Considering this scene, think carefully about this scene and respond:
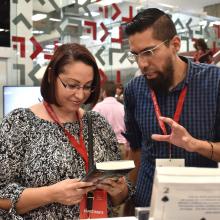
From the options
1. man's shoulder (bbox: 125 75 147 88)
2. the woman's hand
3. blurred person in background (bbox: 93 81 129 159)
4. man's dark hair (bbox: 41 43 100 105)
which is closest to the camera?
the woman's hand

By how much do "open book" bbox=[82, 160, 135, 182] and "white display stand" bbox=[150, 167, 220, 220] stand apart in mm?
383

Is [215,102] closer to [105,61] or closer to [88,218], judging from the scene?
[88,218]

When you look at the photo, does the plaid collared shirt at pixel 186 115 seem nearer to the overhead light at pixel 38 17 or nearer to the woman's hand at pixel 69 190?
the woman's hand at pixel 69 190

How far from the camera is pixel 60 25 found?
624cm

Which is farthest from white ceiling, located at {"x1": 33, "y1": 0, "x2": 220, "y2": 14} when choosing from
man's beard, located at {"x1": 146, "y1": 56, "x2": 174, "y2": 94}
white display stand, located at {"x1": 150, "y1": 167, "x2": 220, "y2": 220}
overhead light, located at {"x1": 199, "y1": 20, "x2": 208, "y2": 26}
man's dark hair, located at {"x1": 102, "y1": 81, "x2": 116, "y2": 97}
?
white display stand, located at {"x1": 150, "y1": 167, "x2": 220, "y2": 220}

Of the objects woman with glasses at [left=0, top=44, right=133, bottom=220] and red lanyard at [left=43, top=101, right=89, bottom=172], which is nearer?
woman with glasses at [left=0, top=44, right=133, bottom=220]

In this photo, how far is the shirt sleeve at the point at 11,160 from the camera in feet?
5.71

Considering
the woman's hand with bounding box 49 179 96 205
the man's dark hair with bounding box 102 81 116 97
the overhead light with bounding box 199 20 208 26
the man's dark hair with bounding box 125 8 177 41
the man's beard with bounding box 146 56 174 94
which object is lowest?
the woman's hand with bounding box 49 179 96 205

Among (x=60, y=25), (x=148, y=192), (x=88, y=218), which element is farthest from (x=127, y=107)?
(x=60, y=25)

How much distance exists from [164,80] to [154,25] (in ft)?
0.94

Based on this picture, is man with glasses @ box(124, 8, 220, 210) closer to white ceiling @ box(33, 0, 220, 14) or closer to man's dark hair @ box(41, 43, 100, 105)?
man's dark hair @ box(41, 43, 100, 105)

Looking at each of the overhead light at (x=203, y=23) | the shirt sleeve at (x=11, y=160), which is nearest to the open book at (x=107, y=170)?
the shirt sleeve at (x=11, y=160)

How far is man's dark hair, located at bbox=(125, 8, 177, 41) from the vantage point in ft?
6.64

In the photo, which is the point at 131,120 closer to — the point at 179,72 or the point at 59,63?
the point at 179,72
